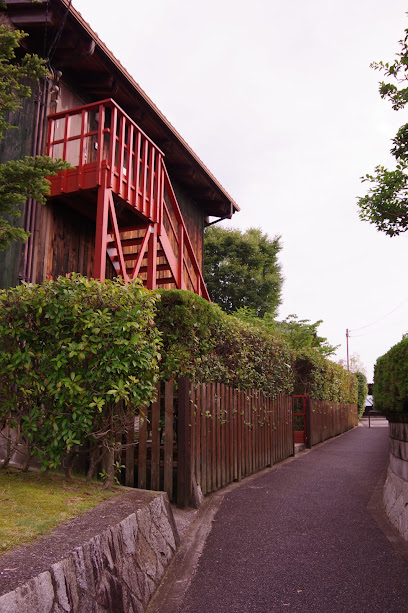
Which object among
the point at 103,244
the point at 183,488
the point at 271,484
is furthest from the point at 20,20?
the point at 271,484

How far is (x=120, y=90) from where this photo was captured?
10625 millimetres

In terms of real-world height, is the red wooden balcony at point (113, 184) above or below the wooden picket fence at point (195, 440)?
above

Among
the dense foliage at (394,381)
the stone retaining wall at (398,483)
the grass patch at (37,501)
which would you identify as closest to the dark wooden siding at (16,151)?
the grass patch at (37,501)

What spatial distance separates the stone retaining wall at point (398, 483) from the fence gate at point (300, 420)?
291 inches

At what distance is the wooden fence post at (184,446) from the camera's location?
6.15 metres

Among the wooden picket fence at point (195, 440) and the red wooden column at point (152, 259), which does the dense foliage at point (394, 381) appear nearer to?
the wooden picket fence at point (195, 440)

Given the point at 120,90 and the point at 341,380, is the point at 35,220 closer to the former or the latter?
the point at 120,90

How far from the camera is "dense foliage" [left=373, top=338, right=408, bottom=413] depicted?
5793mm

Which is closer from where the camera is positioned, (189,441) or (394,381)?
(394,381)

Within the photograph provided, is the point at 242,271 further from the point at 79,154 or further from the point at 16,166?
the point at 16,166

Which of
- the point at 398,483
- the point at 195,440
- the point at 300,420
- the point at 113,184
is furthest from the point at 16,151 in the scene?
the point at 300,420

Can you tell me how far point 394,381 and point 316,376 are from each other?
962 centimetres

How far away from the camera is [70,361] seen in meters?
5.02

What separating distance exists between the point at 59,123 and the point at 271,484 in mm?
7439
